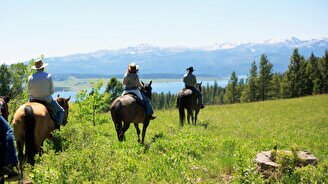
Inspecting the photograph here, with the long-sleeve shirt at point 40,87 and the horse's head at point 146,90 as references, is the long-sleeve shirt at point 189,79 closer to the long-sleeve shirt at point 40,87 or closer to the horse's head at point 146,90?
the horse's head at point 146,90

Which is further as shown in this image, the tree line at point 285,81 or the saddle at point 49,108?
the tree line at point 285,81

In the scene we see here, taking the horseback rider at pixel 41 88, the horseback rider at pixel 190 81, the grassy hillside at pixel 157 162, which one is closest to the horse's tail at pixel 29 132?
the grassy hillside at pixel 157 162

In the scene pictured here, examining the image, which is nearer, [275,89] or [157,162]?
[157,162]

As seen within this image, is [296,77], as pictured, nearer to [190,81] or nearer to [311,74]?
[311,74]

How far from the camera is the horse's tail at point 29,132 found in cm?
1116

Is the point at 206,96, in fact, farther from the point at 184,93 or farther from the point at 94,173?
the point at 94,173

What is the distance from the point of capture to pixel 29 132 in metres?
11.2

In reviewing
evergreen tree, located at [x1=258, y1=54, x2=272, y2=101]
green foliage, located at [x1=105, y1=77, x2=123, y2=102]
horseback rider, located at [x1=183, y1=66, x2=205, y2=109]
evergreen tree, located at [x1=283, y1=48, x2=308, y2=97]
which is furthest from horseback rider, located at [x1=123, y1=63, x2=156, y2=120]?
evergreen tree, located at [x1=258, y1=54, x2=272, y2=101]

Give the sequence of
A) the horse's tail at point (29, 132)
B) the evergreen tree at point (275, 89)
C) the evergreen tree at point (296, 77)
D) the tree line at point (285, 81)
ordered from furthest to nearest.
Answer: the evergreen tree at point (275, 89) → the evergreen tree at point (296, 77) → the tree line at point (285, 81) → the horse's tail at point (29, 132)

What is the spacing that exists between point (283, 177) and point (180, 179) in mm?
2645

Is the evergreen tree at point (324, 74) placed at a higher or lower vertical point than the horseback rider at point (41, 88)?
lower

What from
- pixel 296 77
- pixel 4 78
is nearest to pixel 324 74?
pixel 296 77

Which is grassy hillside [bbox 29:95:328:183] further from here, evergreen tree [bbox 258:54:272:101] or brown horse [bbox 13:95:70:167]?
evergreen tree [bbox 258:54:272:101]

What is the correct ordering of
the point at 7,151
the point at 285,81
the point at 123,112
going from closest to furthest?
the point at 7,151
the point at 123,112
the point at 285,81
